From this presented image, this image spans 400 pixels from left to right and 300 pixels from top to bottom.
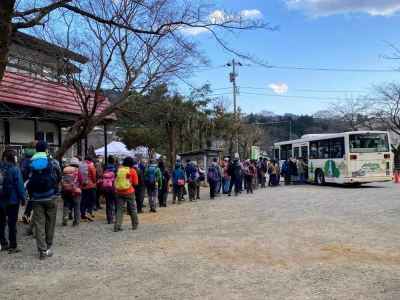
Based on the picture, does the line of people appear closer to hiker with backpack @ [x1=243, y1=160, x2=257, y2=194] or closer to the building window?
hiker with backpack @ [x1=243, y1=160, x2=257, y2=194]

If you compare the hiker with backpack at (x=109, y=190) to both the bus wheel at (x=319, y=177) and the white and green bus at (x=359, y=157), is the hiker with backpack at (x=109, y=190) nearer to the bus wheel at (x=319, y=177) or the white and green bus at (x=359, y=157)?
the white and green bus at (x=359, y=157)

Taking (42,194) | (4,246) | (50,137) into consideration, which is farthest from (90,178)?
(50,137)

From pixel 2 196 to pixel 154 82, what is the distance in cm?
801

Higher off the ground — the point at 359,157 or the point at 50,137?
the point at 50,137

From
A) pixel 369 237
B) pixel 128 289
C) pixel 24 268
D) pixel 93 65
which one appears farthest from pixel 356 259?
pixel 93 65

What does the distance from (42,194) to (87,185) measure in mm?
4370

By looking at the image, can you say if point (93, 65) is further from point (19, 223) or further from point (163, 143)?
point (163, 143)

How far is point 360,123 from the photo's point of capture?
176 feet

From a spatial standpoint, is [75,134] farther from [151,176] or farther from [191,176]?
[191,176]

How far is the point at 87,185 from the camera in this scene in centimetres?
1255

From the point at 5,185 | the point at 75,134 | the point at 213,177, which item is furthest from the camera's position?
the point at 213,177

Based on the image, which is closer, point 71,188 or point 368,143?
point 71,188

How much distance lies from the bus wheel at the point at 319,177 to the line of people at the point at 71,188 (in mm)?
7558


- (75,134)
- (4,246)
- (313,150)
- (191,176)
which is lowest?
(4,246)
